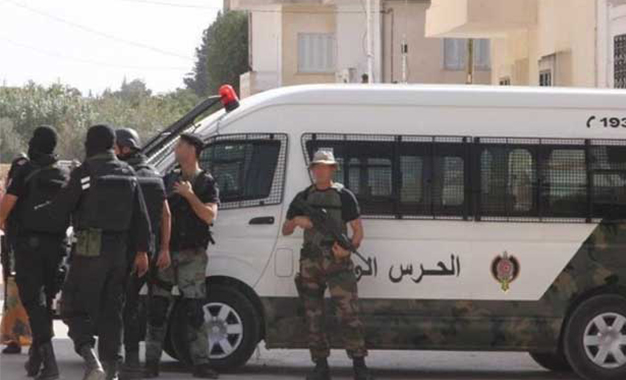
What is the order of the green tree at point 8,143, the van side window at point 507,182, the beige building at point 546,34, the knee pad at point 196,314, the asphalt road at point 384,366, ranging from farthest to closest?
the green tree at point 8,143
the beige building at point 546,34
the asphalt road at point 384,366
the van side window at point 507,182
the knee pad at point 196,314

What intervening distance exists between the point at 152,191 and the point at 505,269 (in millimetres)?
3037

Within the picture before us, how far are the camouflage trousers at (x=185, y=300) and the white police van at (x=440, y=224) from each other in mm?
277

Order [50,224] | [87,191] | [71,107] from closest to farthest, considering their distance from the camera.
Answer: [87,191] < [50,224] < [71,107]

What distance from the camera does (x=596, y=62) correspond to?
20797mm

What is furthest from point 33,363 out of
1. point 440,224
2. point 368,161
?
point 440,224

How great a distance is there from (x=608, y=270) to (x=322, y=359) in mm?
2485

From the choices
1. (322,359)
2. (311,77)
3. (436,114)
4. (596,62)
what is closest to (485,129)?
(436,114)

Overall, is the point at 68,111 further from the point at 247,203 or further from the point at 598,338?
the point at 598,338

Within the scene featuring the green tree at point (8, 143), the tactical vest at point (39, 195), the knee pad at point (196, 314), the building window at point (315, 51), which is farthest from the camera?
the green tree at point (8, 143)

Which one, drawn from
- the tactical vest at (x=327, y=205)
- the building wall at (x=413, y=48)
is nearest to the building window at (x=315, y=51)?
the building wall at (x=413, y=48)

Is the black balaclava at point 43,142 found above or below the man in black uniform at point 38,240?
above

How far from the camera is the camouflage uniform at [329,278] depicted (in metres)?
11.5

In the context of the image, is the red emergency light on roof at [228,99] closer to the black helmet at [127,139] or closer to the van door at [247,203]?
the van door at [247,203]

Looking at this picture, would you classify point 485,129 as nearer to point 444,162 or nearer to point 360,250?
point 444,162
